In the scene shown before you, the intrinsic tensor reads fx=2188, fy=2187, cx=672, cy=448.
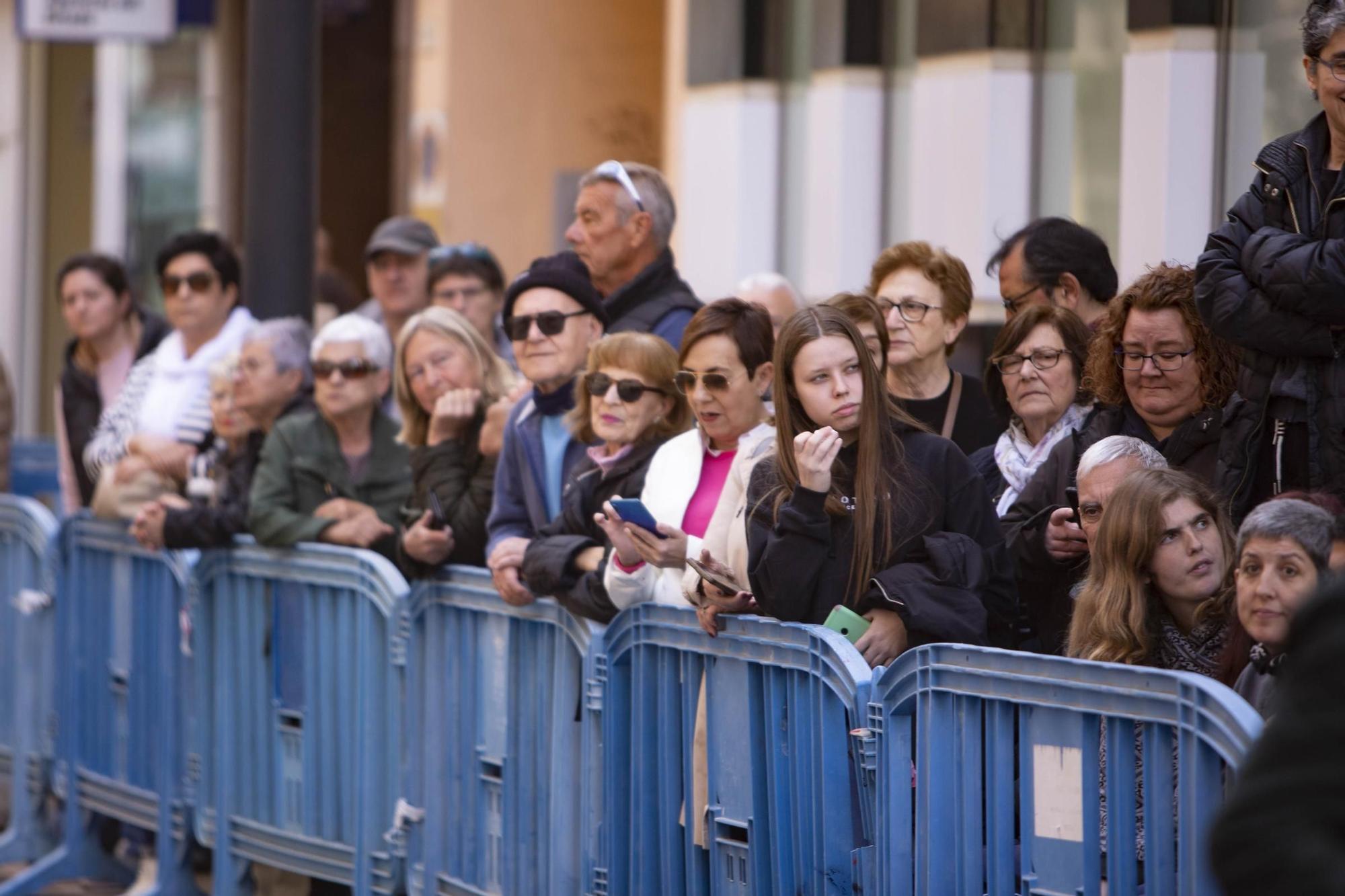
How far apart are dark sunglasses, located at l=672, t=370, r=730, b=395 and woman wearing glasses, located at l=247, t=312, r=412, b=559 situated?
6.74ft

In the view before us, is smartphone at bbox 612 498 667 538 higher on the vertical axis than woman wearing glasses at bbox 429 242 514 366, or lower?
lower

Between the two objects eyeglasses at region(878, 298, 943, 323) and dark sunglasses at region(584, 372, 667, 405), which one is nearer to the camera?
dark sunglasses at region(584, 372, 667, 405)

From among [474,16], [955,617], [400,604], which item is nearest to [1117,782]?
[955,617]

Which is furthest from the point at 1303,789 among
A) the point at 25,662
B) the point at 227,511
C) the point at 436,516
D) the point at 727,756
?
the point at 25,662

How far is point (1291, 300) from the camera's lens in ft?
15.9

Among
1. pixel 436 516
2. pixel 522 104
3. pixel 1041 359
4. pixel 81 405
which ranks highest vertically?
pixel 522 104

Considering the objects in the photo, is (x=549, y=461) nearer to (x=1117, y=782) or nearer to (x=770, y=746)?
(x=770, y=746)

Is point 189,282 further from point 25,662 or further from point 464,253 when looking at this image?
point 25,662

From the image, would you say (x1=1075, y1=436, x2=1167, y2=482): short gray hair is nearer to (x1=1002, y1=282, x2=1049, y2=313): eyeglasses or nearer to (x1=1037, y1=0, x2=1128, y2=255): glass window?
(x1=1002, y1=282, x2=1049, y2=313): eyeglasses

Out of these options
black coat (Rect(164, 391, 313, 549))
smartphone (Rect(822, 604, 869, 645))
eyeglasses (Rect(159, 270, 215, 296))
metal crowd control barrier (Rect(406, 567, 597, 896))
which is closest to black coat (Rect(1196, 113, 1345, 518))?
smartphone (Rect(822, 604, 869, 645))

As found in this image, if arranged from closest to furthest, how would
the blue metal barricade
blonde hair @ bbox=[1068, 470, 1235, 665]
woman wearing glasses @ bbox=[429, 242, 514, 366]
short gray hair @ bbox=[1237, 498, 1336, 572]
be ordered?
short gray hair @ bbox=[1237, 498, 1336, 572] < blonde hair @ bbox=[1068, 470, 1235, 665] < the blue metal barricade < woman wearing glasses @ bbox=[429, 242, 514, 366]

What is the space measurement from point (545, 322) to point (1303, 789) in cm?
487

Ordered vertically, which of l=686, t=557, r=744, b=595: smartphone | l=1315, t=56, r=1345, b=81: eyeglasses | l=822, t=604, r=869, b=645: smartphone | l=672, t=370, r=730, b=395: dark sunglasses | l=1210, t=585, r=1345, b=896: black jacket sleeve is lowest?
l=822, t=604, r=869, b=645: smartphone

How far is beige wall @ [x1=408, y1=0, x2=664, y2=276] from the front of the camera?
49.9 ft
